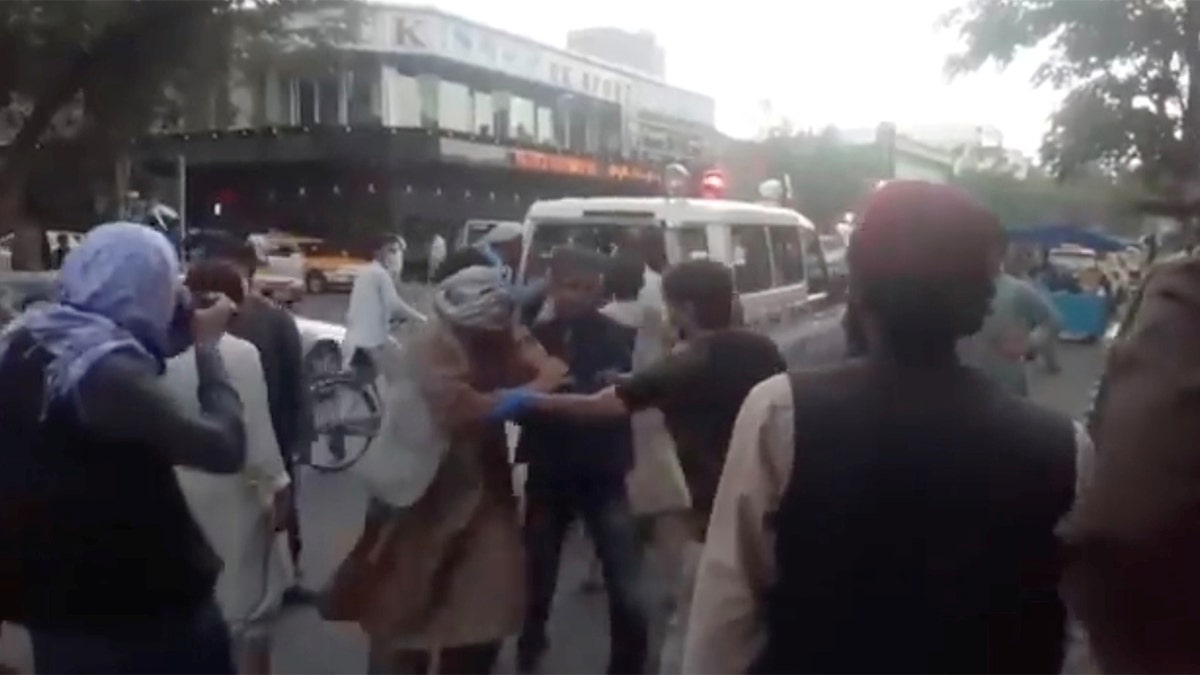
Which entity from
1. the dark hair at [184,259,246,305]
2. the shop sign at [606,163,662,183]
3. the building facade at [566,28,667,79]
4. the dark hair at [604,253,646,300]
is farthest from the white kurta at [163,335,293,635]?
the building facade at [566,28,667,79]

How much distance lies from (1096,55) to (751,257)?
215 inches

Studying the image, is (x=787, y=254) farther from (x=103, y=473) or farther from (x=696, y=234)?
(x=103, y=473)

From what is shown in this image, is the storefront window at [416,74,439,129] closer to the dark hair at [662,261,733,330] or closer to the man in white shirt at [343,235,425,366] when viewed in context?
the man in white shirt at [343,235,425,366]

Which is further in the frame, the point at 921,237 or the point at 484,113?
the point at 484,113

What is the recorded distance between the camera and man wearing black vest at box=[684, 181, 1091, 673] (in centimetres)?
270

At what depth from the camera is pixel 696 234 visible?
502 inches

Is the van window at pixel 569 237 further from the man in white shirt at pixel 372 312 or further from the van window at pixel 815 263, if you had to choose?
the van window at pixel 815 263

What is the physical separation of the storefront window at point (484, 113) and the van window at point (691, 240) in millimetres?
43866

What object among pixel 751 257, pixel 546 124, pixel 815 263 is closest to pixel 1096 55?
pixel 815 263

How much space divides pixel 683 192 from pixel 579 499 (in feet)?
26.2

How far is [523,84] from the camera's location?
59344mm

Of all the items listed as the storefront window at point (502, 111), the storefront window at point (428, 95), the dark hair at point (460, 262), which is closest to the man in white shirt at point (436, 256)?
the dark hair at point (460, 262)

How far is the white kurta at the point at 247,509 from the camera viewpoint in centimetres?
529

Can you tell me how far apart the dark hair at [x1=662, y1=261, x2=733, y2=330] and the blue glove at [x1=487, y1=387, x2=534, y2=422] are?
72 cm
